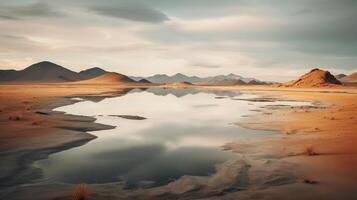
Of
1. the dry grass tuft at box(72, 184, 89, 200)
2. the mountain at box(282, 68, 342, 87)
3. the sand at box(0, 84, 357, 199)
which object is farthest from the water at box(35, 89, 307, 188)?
the mountain at box(282, 68, 342, 87)

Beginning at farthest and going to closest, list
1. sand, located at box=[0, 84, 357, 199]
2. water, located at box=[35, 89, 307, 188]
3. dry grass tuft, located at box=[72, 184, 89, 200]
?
water, located at box=[35, 89, 307, 188] < sand, located at box=[0, 84, 357, 199] < dry grass tuft, located at box=[72, 184, 89, 200]

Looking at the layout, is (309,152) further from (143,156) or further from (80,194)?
(80,194)

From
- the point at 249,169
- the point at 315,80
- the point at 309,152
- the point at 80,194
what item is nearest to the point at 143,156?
the point at 249,169

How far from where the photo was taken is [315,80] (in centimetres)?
16900

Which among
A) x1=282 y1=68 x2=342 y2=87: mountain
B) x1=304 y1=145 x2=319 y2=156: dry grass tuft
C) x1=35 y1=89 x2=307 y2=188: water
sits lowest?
x1=35 y1=89 x2=307 y2=188: water

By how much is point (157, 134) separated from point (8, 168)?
9974 millimetres

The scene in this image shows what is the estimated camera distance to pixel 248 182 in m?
11.0

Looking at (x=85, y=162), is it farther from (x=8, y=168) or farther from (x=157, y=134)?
(x=157, y=134)

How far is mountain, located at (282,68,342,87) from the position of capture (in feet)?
535

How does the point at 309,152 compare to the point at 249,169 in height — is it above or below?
above

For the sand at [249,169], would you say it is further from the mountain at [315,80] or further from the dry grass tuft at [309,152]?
the mountain at [315,80]

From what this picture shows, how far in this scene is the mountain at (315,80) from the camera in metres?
163

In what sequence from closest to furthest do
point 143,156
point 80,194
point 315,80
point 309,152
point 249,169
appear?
point 80,194
point 249,169
point 309,152
point 143,156
point 315,80

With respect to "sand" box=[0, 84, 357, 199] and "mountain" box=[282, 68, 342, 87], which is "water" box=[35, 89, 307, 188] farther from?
"mountain" box=[282, 68, 342, 87]
